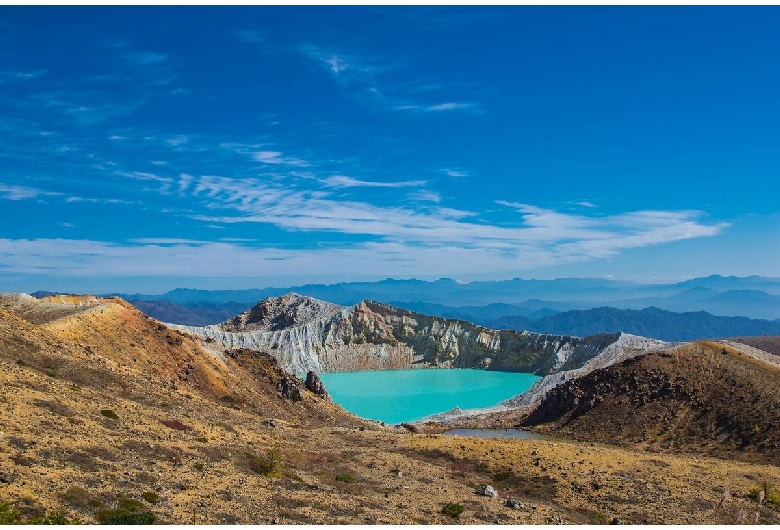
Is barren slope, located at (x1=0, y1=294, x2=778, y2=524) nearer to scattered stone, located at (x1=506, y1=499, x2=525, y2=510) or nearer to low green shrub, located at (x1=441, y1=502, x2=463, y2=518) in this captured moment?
scattered stone, located at (x1=506, y1=499, x2=525, y2=510)

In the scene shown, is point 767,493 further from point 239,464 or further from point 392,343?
point 392,343

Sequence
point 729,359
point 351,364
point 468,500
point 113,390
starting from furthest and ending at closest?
point 351,364
point 729,359
point 113,390
point 468,500

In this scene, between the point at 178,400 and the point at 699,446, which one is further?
the point at 699,446

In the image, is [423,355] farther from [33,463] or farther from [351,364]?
[33,463]

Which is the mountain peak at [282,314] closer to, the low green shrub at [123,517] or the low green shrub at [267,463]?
the low green shrub at [267,463]

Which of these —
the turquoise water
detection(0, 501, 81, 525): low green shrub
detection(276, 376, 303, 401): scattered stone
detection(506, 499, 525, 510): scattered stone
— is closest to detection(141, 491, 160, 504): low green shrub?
detection(0, 501, 81, 525): low green shrub

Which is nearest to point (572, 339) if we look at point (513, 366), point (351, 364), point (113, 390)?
point (513, 366)
